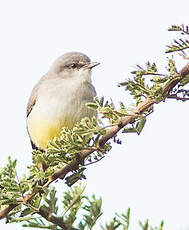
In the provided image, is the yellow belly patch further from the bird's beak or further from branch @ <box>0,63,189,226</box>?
branch @ <box>0,63,189,226</box>

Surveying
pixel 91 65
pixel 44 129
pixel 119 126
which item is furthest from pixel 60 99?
pixel 119 126

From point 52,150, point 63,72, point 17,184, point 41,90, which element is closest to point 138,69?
point 52,150

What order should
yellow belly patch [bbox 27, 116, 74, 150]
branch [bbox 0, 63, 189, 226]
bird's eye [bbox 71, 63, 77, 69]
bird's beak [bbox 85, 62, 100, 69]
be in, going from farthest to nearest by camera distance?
bird's eye [bbox 71, 63, 77, 69] < bird's beak [bbox 85, 62, 100, 69] < yellow belly patch [bbox 27, 116, 74, 150] < branch [bbox 0, 63, 189, 226]

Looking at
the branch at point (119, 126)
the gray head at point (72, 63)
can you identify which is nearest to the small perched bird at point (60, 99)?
the gray head at point (72, 63)

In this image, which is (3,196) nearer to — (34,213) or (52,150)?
(34,213)

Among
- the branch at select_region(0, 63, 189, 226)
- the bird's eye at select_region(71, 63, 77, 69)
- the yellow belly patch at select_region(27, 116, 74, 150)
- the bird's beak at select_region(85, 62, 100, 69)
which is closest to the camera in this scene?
the branch at select_region(0, 63, 189, 226)

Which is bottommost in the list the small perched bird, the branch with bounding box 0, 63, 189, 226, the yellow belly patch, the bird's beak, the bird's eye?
the branch with bounding box 0, 63, 189, 226

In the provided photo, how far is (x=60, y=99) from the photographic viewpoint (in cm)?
548

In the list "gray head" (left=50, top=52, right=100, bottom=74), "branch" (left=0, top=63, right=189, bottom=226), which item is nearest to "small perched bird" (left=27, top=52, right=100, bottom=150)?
"gray head" (left=50, top=52, right=100, bottom=74)

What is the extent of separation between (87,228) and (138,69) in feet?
2.78

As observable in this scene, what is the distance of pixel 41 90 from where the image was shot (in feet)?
19.6

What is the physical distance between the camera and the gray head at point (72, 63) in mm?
6509

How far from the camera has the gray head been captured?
6.51 meters

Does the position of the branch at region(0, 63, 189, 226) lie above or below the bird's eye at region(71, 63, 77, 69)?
below
